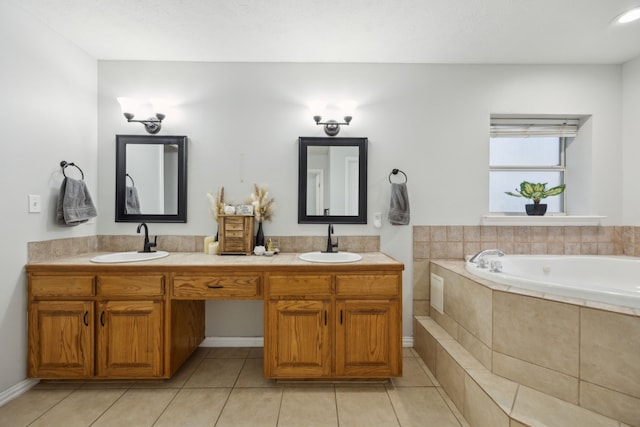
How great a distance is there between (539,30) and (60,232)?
3708 mm

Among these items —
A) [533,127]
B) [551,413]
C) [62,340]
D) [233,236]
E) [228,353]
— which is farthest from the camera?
[533,127]

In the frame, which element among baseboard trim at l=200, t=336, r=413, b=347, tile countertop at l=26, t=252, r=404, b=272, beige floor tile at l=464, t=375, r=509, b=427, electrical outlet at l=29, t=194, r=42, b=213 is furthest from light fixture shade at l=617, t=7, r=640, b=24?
electrical outlet at l=29, t=194, r=42, b=213

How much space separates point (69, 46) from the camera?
2193mm

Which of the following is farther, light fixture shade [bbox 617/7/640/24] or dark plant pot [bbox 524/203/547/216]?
dark plant pot [bbox 524/203/547/216]

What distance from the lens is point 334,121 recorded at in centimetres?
243

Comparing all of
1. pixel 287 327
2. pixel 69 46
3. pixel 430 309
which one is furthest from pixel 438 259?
pixel 69 46

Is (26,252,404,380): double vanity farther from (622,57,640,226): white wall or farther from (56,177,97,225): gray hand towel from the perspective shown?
(622,57,640,226): white wall

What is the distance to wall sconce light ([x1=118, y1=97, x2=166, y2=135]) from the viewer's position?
234 centimetres

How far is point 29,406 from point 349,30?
3.10 metres

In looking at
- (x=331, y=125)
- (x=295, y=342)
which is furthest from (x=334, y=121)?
(x=295, y=342)

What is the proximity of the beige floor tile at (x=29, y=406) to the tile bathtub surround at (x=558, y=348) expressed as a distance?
2.40 m

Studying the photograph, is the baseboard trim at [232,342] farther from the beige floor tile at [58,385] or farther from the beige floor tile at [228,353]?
the beige floor tile at [58,385]

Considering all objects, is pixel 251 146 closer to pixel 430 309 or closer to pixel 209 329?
pixel 209 329

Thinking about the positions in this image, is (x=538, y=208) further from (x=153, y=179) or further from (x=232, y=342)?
(x=153, y=179)
